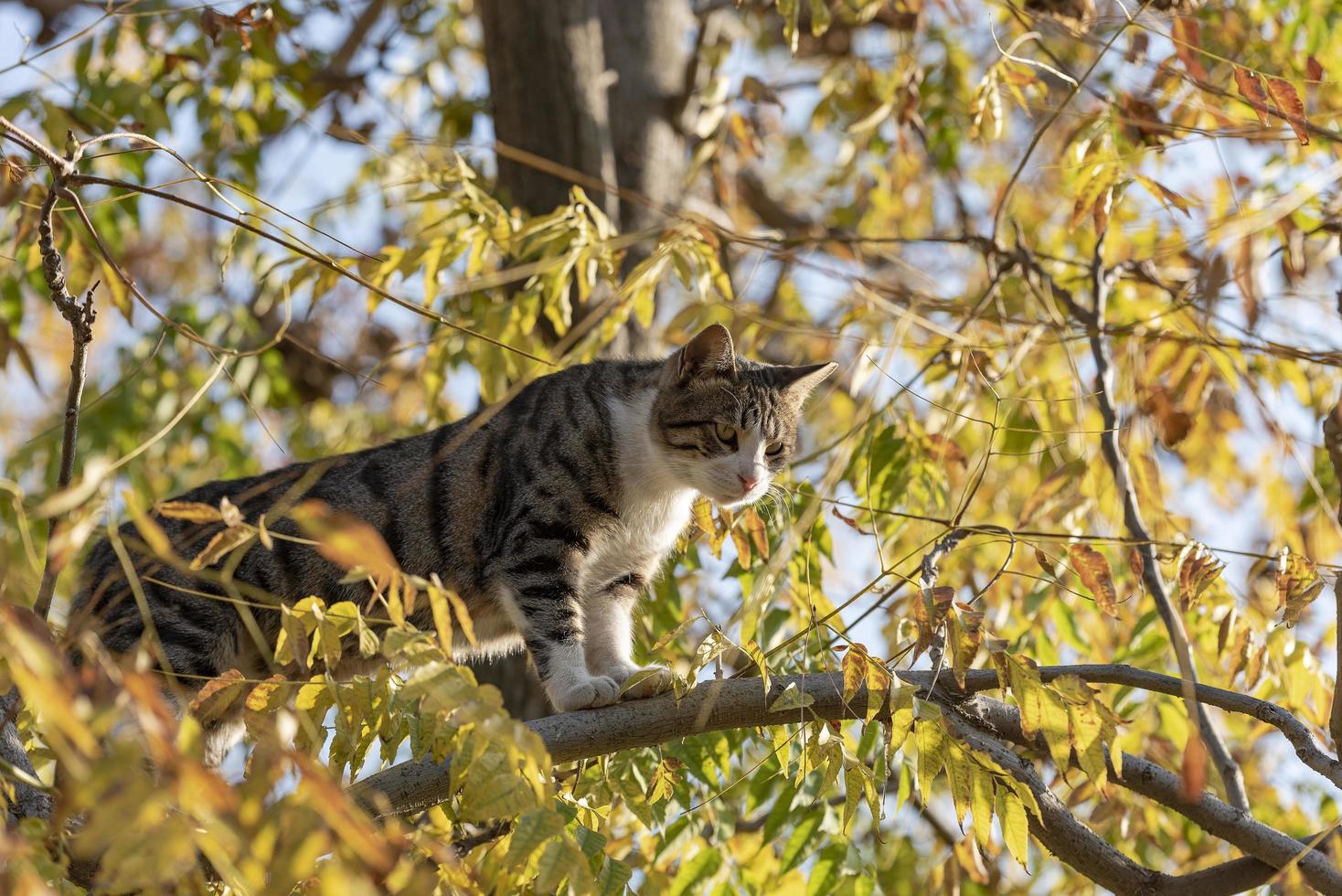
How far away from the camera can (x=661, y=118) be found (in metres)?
6.35

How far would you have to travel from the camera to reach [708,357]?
457cm

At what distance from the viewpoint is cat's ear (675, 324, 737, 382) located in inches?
176

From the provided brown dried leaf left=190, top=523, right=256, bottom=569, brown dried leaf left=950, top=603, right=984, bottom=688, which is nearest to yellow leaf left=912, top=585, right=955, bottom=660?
brown dried leaf left=950, top=603, right=984, bottom=688

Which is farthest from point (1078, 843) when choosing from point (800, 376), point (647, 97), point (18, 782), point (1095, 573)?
point (647, 97)

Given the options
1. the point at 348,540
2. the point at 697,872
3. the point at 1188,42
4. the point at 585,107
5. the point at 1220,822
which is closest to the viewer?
the point at 348,540

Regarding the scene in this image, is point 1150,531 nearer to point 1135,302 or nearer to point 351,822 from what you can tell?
point 1135,302

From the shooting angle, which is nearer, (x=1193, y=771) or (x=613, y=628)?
(x=1193, y=771)

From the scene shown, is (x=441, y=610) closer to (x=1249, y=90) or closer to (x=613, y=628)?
(x=613, y=628)

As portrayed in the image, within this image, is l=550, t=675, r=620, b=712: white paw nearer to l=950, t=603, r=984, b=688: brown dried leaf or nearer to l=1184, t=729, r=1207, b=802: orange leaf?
l=950, t=603, r=984, b=688: brown dried leaf

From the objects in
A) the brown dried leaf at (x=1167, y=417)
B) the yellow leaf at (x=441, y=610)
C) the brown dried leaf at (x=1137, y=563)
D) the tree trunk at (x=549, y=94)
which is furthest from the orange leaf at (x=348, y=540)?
the tree trunk at (x=549, y=94)

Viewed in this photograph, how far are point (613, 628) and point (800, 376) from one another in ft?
3.95

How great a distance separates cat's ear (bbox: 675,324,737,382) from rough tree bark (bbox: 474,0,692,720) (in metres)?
1.20

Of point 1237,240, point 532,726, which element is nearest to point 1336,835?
point 1237,240

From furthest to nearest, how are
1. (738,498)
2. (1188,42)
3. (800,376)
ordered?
(800,376) → (738,498) → (1188,42)
